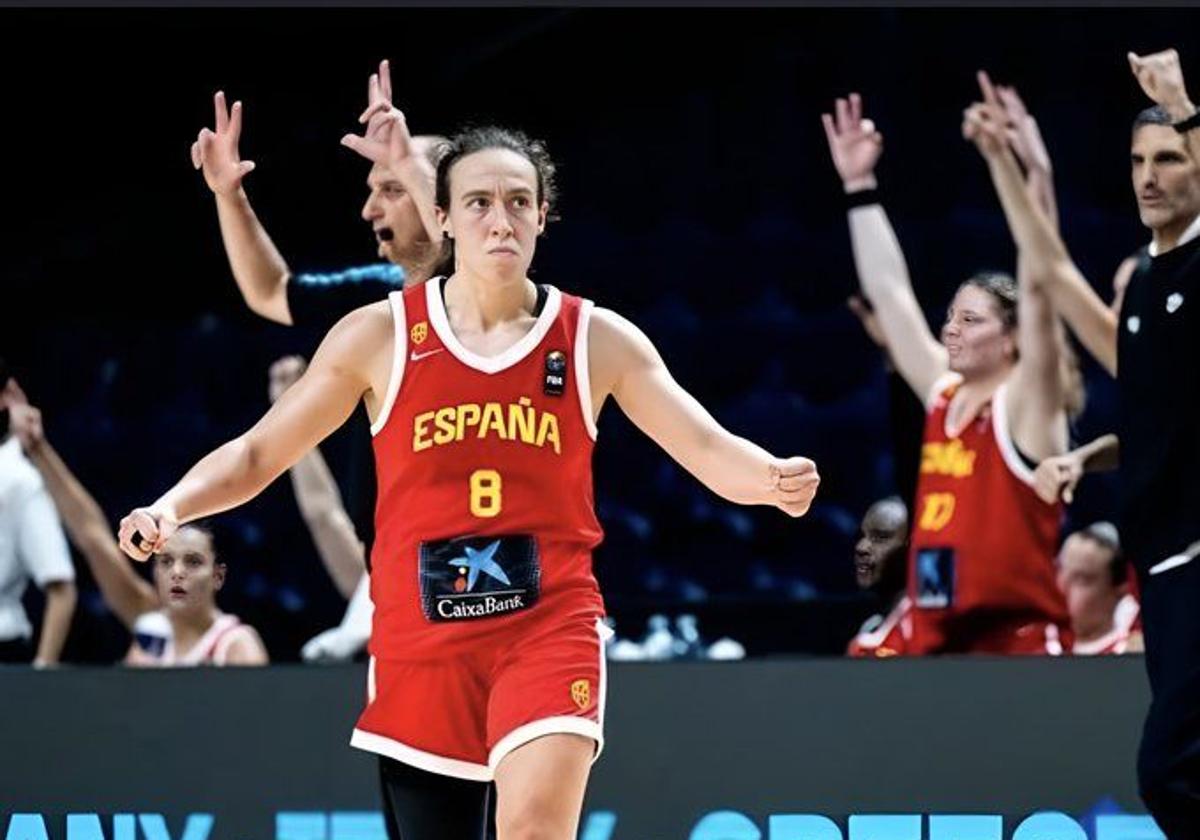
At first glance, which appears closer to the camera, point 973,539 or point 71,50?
point 973,539

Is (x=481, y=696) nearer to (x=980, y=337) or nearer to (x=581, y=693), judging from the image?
(x=581, y=693)

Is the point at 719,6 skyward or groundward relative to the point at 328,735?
skyward

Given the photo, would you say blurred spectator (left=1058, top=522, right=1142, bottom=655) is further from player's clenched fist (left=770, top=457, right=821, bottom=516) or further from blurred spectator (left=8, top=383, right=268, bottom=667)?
player's clenched fist (left=770, top=457, right=821, bottom=516)

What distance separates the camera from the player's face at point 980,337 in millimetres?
6320

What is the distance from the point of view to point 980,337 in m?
6.33

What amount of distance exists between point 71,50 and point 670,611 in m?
3.70

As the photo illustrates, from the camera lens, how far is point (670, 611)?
25.8 feet

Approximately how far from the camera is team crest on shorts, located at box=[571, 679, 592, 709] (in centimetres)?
401

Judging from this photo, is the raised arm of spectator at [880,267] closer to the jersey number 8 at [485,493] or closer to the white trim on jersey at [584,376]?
the white trim on jersey at [584,376]

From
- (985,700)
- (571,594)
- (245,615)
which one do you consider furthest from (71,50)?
(571,594)

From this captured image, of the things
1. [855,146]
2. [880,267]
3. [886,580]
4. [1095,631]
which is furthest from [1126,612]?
[855,146]

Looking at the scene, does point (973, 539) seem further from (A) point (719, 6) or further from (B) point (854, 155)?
(A) point (719, 6)

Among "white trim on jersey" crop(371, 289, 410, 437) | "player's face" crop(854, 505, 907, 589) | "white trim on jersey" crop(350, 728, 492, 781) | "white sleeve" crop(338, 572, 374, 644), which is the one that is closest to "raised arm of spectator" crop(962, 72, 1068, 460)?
"player's face" crop(854, 505, 907, 589)

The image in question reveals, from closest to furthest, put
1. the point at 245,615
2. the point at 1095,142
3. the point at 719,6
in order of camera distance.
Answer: the point at 245,615, the point at 1095,142, the point at 719,6
